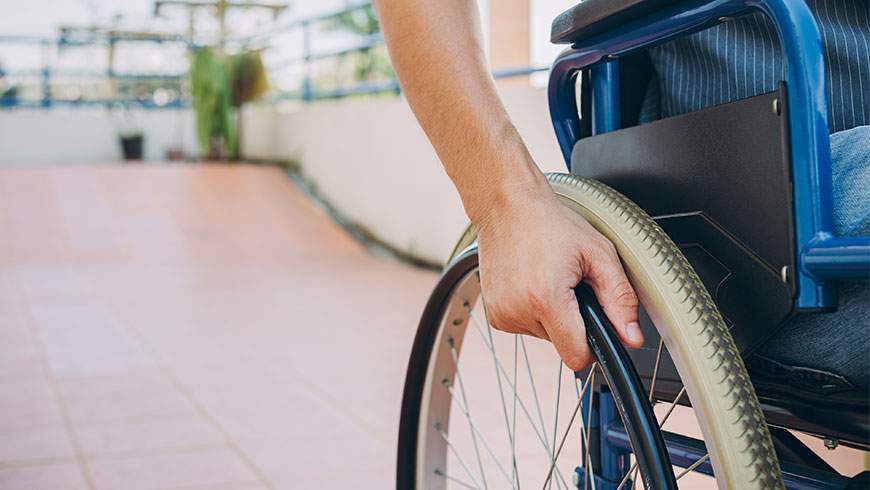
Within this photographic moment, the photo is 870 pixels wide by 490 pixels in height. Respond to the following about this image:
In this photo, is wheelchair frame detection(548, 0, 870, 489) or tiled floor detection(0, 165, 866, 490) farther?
tiled floor detection(0, 165, 866, 490)

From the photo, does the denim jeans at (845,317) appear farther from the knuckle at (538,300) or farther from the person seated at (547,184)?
the knuckle at (538,300)

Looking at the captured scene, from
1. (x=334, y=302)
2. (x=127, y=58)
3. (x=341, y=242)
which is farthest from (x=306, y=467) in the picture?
(x=127, y=58)

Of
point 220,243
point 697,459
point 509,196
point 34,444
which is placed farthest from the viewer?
point 220,243

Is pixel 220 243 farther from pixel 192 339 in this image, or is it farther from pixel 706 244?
pixel 706 244

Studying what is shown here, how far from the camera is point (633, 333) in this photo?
72 cm

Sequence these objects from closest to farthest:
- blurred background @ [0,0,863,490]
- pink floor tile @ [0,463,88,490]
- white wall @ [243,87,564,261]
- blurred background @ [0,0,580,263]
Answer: pink floor tile @ [0,463,88,490], blurred background @ [0,0,863,490], white wall @ [243,87,564,261], blurred background @ [0,0,580,263]

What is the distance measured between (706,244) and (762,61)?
16 cm

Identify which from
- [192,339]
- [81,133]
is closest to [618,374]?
[192,339]

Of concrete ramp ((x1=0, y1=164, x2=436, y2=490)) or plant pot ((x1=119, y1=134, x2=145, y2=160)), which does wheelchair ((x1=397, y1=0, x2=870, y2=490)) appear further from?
plant pot ((x1=119, y1=134, x2=145, y2=160))

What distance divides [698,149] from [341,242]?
5314mm

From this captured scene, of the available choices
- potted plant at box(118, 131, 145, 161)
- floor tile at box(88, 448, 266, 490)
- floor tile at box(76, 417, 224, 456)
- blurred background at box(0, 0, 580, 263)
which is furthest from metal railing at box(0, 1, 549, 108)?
floor tile at box(88, 448, 266, 490)

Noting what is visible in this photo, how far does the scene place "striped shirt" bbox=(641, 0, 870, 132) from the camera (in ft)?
2.71

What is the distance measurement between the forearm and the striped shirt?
0.22 metres

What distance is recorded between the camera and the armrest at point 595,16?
801mm
